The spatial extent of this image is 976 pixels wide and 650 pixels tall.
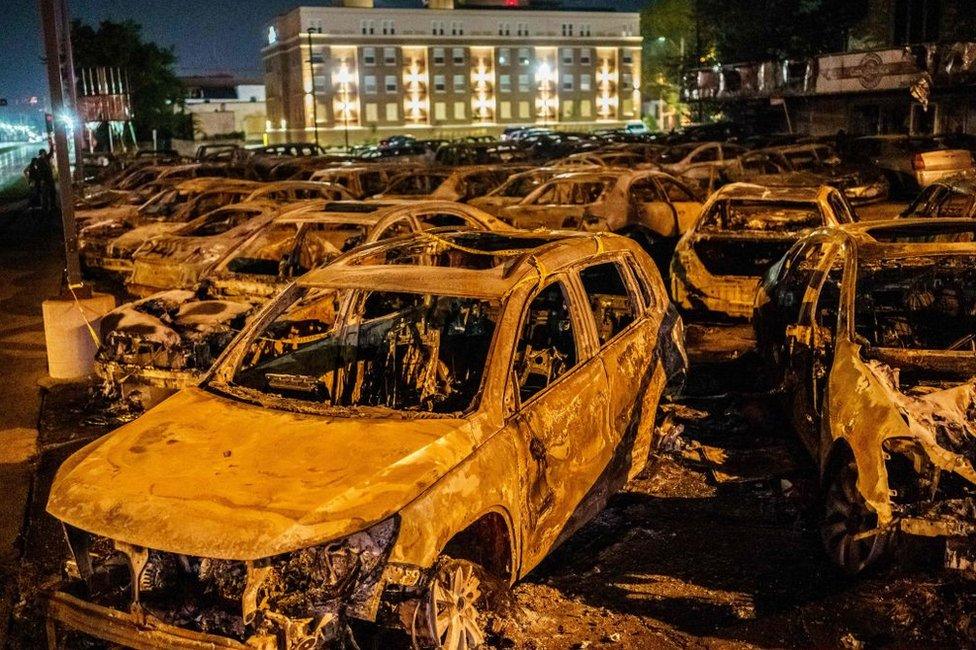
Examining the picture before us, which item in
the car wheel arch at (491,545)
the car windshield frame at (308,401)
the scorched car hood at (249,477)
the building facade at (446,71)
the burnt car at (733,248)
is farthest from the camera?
the building facade at (446,71)

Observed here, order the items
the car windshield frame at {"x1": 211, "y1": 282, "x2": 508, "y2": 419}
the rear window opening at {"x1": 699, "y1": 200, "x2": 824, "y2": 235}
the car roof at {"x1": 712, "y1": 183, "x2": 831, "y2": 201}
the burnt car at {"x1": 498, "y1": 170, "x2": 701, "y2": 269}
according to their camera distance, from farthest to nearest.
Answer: the burnt car at {"x1": 498, "y1": 170, "x2": 701, "y2": 269}, the rear window opening at {"x1": 699, "y1": 200, "x2": 824, "y2": 235}, the car roof at {"x1": 712, "y1": 183, "x2": 831, "y2": 201}, the car windshield frame at {"x1": 211, "y1": 282, "x2": 508, "y2": 419}

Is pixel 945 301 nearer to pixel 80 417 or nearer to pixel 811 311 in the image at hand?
pixel 811 311

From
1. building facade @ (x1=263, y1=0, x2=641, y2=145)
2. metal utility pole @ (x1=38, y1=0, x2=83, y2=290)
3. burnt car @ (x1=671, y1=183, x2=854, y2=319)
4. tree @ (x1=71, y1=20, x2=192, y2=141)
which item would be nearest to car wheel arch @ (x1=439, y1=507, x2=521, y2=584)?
burnt car @ (x1=671, y1=183, x2=854, y2=319)

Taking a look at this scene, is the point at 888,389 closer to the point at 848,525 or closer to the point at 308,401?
the point at 848,525

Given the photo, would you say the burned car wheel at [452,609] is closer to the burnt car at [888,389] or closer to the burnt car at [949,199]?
the burnt car at [888,389]

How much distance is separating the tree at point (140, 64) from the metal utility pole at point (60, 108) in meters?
55.3

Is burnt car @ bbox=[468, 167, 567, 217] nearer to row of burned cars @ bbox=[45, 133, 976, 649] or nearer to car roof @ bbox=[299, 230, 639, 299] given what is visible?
row of burned cars @ bbox=[45, 133, 976, 649]

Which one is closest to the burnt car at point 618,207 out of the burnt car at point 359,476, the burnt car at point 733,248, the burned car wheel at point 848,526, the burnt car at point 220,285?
the burnt car at point 733,248

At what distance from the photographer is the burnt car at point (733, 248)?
1030cm

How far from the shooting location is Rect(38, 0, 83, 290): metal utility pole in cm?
977

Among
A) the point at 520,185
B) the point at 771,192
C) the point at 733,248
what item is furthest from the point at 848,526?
the point at 520,185

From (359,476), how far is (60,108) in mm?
7850

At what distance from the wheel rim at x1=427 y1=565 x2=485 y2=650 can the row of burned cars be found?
11 mm

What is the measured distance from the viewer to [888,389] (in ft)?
16.6
